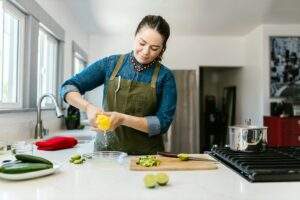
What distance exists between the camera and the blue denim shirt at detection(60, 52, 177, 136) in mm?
1326

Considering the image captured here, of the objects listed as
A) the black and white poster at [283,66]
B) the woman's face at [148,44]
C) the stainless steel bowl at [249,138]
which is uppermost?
the black and white poster at [283,66]

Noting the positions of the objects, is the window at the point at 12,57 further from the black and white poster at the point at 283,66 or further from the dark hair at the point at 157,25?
the black and white poster at the point at 283,66

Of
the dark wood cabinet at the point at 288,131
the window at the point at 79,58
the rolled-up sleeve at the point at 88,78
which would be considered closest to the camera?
the rolled-up sleeve at the point at 88,78

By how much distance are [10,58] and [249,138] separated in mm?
1800

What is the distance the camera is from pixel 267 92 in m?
4.54

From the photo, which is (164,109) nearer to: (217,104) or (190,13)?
(190,13)

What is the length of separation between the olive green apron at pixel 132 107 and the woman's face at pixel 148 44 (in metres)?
0.09

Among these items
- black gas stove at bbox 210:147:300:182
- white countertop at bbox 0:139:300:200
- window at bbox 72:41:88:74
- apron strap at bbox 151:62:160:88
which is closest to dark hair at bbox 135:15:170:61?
apron strap at bbox 151:62:160:88

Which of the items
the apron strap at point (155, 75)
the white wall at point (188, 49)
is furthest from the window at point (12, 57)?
the white wall at point (188, 49)

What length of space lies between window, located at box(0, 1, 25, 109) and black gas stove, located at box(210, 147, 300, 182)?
161cm

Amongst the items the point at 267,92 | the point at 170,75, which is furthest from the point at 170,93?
the point at 267,92

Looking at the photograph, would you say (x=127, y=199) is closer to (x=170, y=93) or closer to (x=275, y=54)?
(x=170, y=93)

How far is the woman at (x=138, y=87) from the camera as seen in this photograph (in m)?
1.35

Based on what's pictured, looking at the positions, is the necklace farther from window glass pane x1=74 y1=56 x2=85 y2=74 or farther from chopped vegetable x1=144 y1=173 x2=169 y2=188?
window glass pane x1=74 y1=56 x2=85 y2=74
